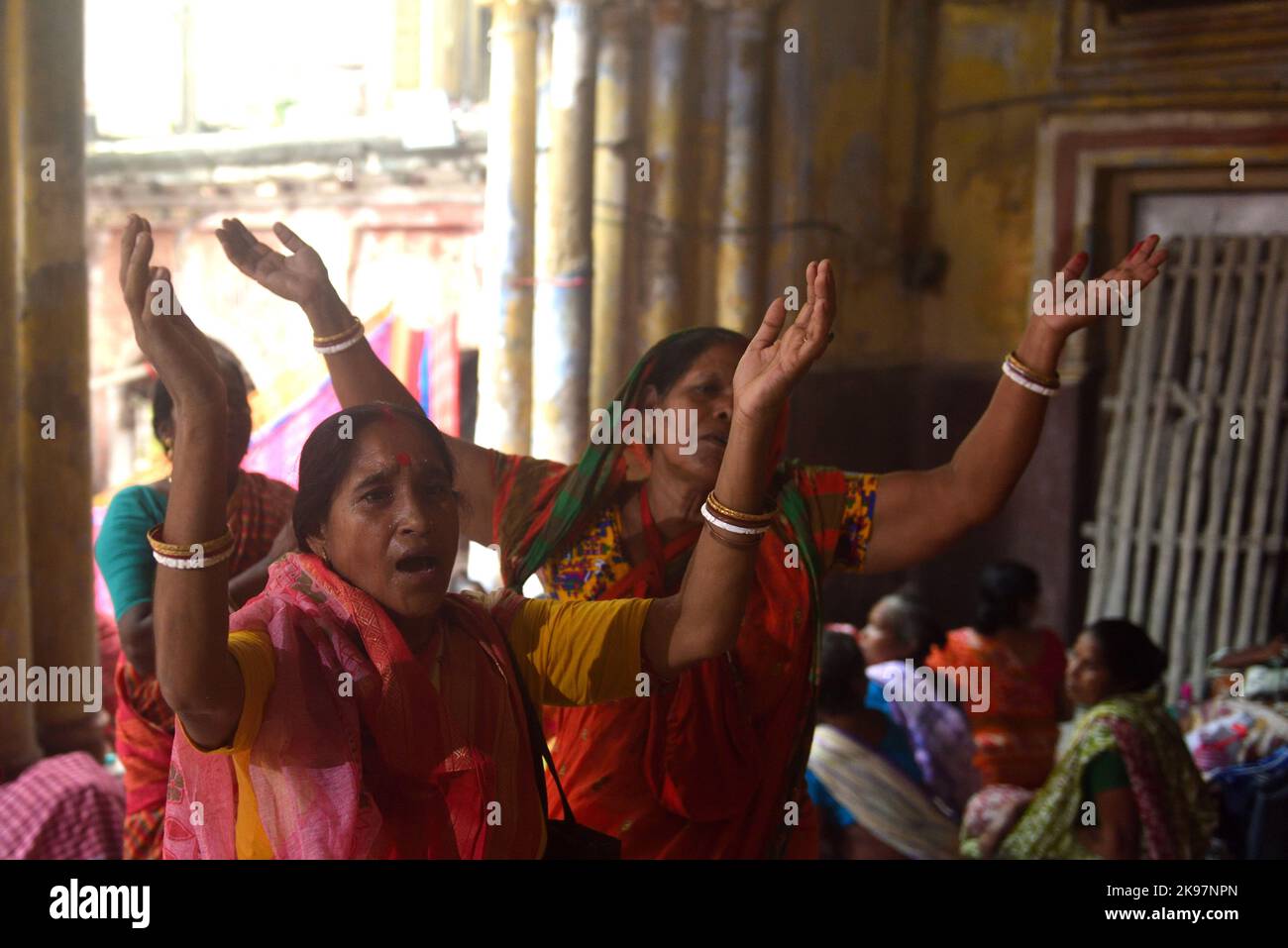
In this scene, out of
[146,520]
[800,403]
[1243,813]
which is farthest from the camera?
[800,403]

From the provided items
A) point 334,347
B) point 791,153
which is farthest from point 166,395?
point 791,153

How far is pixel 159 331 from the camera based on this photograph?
1.55 m

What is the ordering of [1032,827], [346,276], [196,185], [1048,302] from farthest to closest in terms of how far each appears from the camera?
1. [196,185]
2. [346,276]
3. [1032,827]
4. [1048,302]

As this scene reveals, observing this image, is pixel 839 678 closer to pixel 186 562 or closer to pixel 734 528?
pixel 734 528

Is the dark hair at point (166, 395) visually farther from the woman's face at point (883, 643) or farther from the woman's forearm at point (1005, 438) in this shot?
the woman's face at point (883, 643)

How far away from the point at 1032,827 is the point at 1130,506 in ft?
8.39

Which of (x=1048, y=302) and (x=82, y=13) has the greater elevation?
(x=82, y=13)

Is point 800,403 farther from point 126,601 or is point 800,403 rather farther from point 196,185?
point 196,185

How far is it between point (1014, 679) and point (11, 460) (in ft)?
8.34

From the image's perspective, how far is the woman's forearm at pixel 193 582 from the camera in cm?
154

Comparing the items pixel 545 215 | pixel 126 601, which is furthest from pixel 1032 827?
pixel 126 601

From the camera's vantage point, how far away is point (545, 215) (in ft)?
11.6

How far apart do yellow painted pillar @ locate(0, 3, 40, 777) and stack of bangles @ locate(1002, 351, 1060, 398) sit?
171 centimetres

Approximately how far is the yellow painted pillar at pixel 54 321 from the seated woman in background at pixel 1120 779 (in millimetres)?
2074
